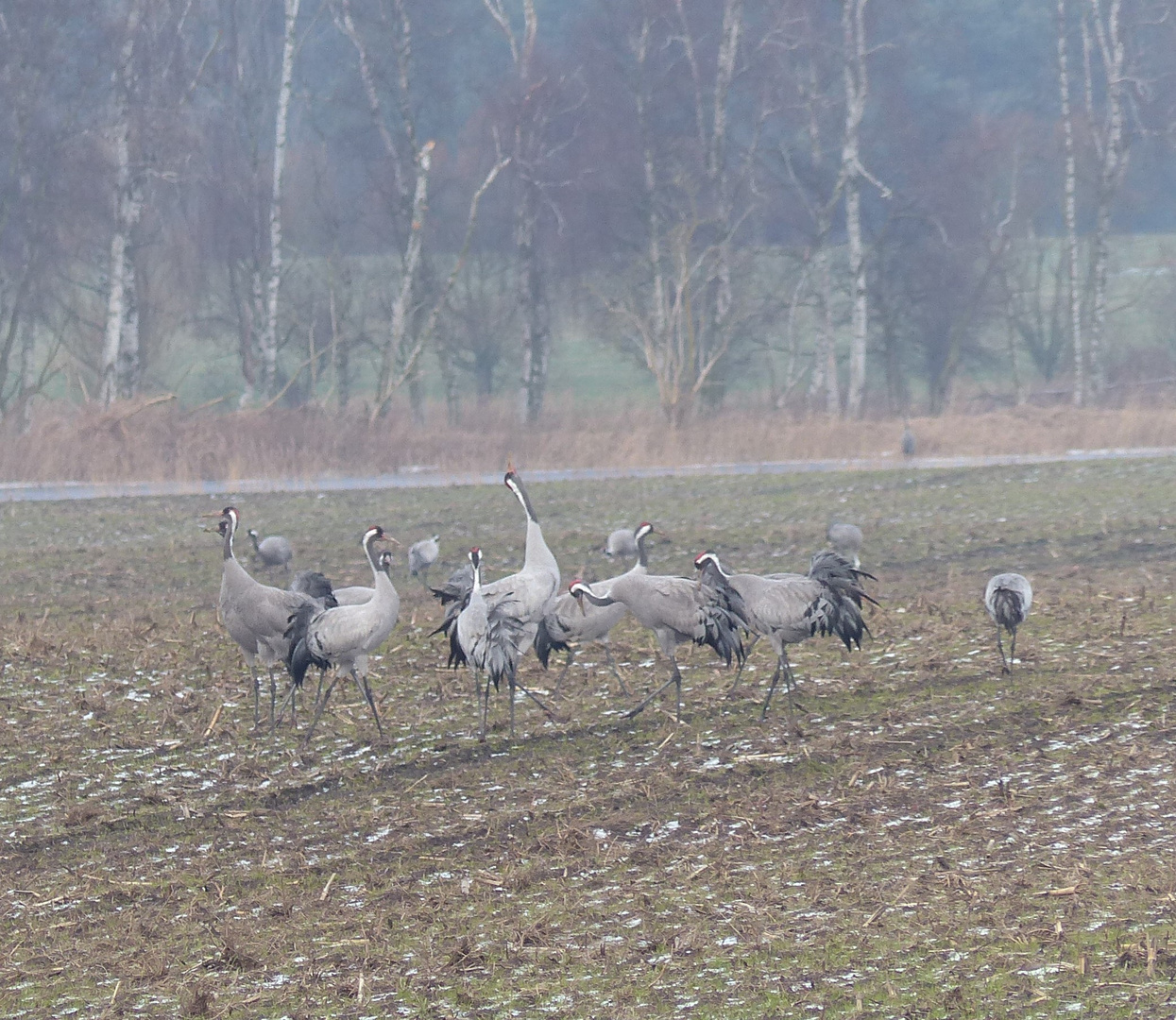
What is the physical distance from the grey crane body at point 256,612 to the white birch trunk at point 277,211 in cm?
2263

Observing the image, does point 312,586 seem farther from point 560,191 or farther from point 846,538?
point 560,191

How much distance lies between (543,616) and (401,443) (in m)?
18.9

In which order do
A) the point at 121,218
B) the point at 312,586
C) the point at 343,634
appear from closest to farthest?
the point at 343,634
the point at 312,586
the point at 121,218

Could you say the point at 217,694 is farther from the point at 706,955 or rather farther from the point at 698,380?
the point at 698,380

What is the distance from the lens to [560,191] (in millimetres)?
37219

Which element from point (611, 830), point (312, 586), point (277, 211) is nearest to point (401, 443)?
point (277, 211)

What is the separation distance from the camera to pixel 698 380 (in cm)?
3067

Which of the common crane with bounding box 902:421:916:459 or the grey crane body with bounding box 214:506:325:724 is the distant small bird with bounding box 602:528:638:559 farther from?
the common crane with bounding box 902:421:916:459

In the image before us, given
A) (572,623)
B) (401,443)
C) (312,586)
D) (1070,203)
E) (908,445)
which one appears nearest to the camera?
(572,623)

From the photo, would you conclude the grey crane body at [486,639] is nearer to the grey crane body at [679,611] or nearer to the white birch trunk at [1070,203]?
the grey crane body at [679,611]

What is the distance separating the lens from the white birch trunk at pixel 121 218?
29094 mm

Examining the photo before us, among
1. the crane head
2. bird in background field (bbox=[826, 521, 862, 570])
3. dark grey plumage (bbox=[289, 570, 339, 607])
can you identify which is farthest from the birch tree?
dark grey plumage (bbox=[289, 570, 339, 607])

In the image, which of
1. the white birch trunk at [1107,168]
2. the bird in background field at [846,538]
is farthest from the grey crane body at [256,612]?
the white birch trunk at [1107,168]

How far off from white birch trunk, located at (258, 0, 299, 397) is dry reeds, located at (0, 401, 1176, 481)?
387 cm
